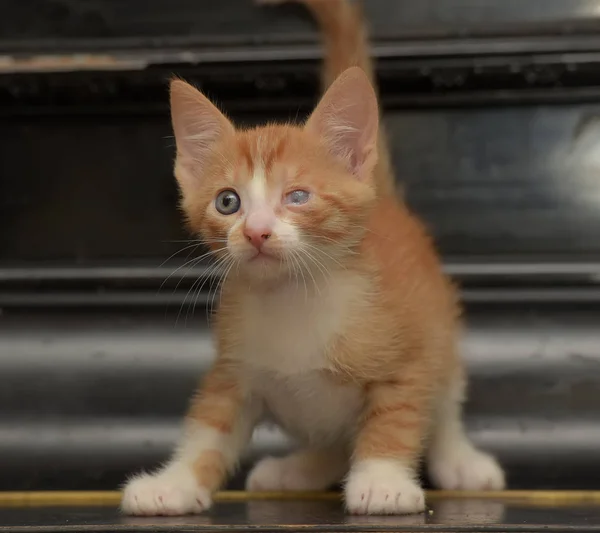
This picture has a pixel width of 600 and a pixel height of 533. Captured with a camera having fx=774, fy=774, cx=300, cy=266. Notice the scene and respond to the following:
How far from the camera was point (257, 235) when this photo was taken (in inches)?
35.1

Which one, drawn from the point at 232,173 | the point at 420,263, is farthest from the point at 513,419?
the point at 232,173

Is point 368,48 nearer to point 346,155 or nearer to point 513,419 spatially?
point 346,155

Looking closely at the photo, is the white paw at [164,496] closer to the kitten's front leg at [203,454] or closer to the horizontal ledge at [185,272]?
the kitten's front leg at [203,454]

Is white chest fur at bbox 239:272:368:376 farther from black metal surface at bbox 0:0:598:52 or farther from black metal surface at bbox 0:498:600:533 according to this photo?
black metal surface at bbox 0:0:598:52

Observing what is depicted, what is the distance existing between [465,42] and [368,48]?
0.19 m

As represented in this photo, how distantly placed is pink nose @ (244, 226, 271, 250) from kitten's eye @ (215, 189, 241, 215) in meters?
0.08

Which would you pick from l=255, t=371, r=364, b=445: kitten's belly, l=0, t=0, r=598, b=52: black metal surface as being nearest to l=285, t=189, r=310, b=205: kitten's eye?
l=255, t=371, r=364, b=445: kitten's belly

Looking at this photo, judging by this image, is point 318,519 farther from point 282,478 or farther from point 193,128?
point 193,128

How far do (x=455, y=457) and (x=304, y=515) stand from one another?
33 centimetres

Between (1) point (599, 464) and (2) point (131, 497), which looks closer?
(2) point (131, 497)

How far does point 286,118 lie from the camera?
4.91 feet

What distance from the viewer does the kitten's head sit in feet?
3.02

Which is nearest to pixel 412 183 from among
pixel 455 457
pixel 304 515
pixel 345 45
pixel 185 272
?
pixel 345 45

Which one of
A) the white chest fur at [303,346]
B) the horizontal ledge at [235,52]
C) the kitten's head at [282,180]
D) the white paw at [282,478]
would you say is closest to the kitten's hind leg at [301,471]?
the white paw at [282,478]
